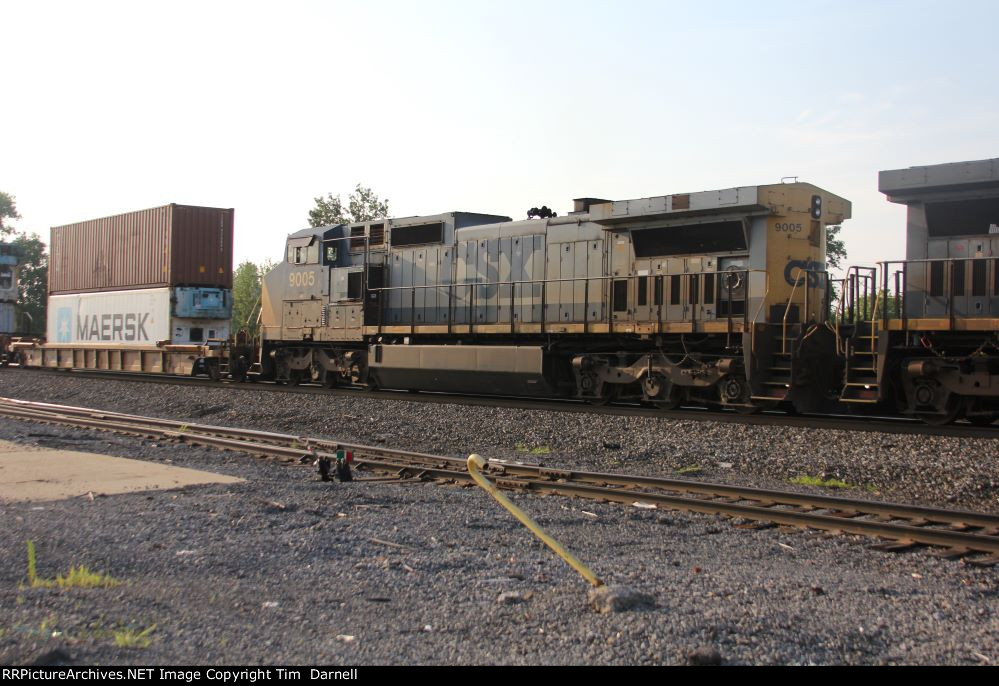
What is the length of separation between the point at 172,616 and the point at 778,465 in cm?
714

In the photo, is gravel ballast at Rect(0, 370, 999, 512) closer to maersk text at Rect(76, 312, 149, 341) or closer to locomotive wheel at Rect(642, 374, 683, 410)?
locomotive wheel at Rect(642, 374, 683, 410)

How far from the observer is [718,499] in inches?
298

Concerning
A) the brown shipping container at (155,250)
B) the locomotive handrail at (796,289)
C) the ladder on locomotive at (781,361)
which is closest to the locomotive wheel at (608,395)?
the ladder on locomotive at (781,361)

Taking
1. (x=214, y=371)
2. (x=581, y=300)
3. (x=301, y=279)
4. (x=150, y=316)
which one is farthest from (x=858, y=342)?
(x=150, y=316)

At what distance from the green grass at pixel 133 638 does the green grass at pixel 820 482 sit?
6920 millimetres

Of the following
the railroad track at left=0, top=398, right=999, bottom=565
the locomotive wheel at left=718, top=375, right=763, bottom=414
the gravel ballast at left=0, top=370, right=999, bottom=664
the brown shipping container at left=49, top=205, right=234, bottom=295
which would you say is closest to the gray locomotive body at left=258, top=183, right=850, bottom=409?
the locomotive wheel at left=718, top=375, right=763, bottom=414

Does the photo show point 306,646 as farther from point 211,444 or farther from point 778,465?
point 211,444

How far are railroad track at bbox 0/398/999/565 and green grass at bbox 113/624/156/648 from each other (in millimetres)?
4483

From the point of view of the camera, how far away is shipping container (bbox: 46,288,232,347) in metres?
22.5

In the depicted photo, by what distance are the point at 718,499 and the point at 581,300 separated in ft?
25.2

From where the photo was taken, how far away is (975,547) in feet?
19.2

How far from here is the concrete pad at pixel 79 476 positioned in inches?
297

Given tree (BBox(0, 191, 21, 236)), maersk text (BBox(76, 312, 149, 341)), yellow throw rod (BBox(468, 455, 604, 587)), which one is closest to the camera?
yellow throw rod (BBox(468, 455, 604, 587))

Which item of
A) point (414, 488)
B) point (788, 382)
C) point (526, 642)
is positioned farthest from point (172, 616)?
point (788, 382)
